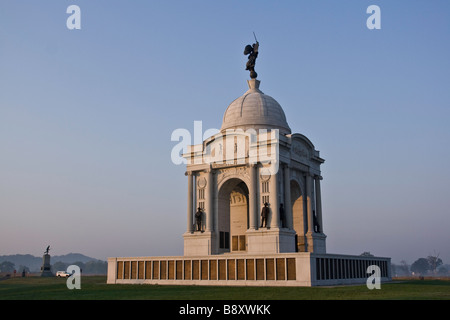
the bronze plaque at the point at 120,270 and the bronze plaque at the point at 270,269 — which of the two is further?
the bronze plaque at the point at 120,270

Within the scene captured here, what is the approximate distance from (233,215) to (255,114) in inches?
488

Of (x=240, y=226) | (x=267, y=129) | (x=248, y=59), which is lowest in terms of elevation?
(x=240, y=226)

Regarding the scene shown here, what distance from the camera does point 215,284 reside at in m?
43.8

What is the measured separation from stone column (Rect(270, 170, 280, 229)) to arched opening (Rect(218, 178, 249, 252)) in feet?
19.3

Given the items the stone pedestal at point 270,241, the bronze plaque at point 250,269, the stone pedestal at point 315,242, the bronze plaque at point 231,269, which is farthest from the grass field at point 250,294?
the stone pedestal at point 315,242

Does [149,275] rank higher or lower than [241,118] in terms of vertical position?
lower

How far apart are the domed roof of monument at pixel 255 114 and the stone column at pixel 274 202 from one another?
27.4 ft

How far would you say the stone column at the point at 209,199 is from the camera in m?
51.6

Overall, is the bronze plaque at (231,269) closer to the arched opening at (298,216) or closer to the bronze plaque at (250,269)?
the bronze plaque at (250,269)
